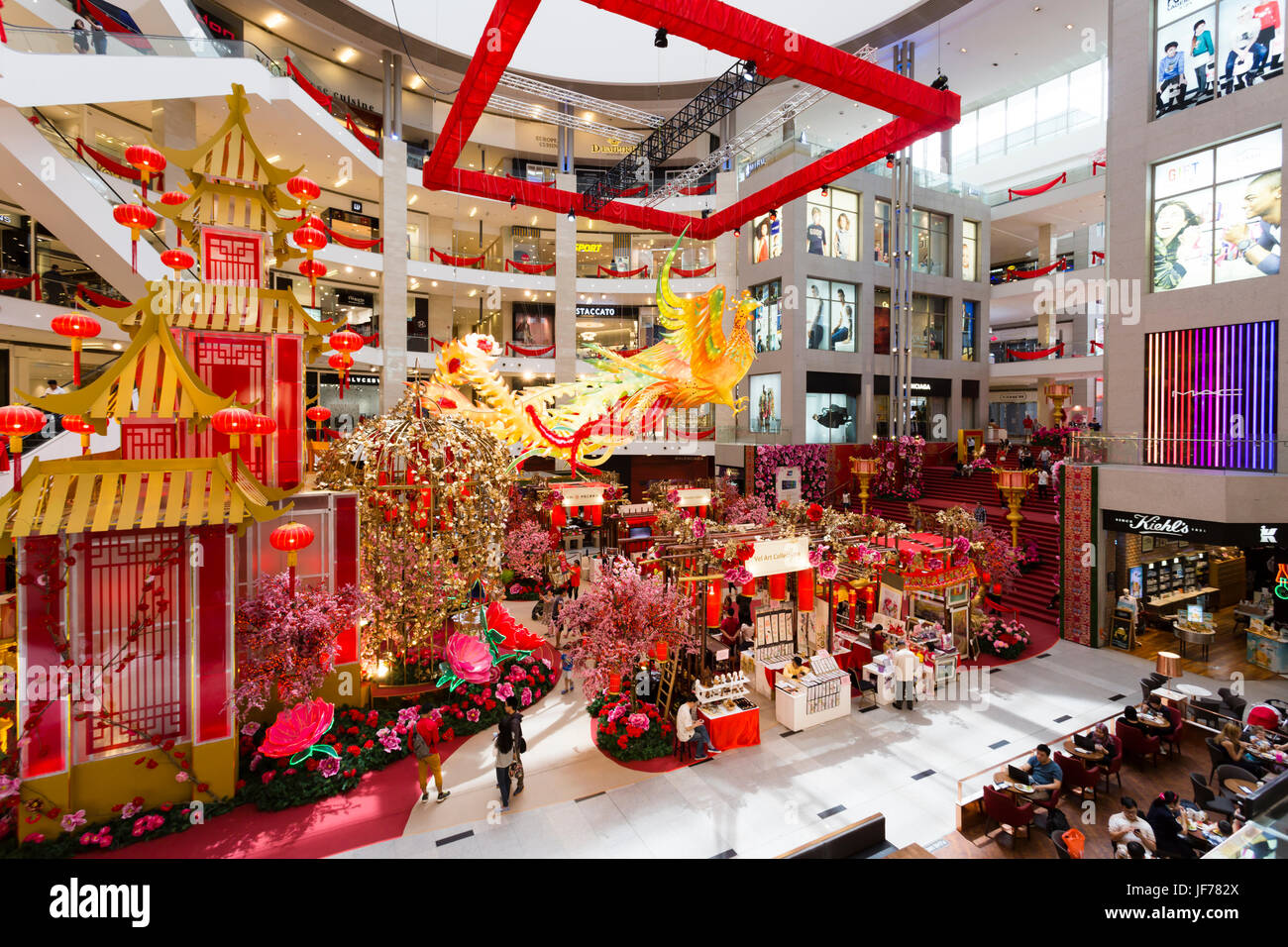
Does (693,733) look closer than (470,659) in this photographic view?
Yes

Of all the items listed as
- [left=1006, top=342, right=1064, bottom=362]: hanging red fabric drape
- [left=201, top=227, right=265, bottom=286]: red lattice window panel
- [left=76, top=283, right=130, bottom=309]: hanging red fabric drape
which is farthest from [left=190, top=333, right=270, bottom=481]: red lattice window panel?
[left=1006, top=342, right=1064, bottom=362]: hanging red fabric drape

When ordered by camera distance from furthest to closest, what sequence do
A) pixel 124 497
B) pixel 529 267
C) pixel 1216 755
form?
1. pixel 529 267
2. pixel 1216 755
3. pixel 124 497

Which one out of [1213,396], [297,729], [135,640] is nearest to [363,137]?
[135,640]

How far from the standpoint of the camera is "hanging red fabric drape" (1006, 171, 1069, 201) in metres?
21.7

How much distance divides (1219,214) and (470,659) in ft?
47.9

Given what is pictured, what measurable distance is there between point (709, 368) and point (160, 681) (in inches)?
372

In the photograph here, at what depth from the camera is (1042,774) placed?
579 centimetres

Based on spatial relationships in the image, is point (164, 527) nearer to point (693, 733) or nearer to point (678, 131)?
A: point (693, 733)

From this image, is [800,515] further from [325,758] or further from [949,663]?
[325,758]

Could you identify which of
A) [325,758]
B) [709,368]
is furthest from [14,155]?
[709,368]

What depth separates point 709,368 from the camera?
1164cm

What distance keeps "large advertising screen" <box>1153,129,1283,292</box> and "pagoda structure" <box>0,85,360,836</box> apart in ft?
48.5

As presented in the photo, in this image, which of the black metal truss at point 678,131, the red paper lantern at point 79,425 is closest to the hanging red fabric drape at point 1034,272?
the black metal truss at point 678,131

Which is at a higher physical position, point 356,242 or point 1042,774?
point 356,242
